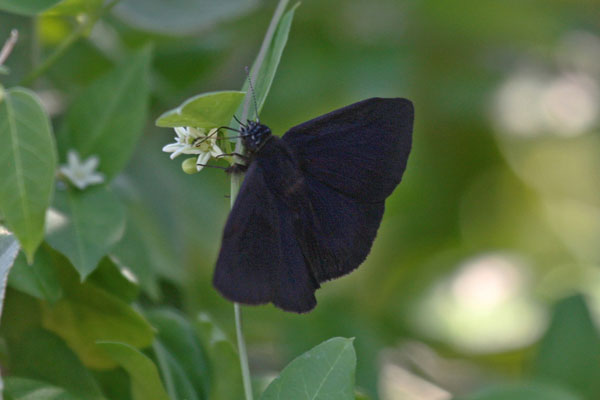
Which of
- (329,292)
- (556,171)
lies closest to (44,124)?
(329,292)

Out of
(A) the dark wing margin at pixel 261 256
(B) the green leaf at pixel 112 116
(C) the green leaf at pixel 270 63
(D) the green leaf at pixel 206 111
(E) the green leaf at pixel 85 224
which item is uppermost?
(C) the green leaf at pixel 270 63

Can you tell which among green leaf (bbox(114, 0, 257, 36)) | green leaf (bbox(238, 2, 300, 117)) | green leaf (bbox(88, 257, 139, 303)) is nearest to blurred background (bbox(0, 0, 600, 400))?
green leaf (bbox(114, 0, 257, 36))

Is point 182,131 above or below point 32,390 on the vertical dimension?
above

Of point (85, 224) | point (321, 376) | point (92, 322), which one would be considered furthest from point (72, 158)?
point (321, 376)

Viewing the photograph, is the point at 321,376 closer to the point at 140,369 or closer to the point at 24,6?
the point at 140,369

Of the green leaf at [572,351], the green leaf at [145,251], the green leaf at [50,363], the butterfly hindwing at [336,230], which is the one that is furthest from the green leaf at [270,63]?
the green leaf at [572,351]

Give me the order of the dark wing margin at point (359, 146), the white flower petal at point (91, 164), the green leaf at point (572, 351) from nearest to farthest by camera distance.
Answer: the dark wing margin at point (359, 146) < the white flower petal at point (91, 164) < the green leaf at point (572, 351)

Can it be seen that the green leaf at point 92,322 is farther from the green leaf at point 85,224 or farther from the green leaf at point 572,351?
the green leaf at point 572,351

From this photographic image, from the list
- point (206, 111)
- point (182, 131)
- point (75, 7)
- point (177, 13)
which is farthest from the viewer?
point (177, 13)

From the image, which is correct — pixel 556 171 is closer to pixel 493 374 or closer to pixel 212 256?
pixel 493 374
